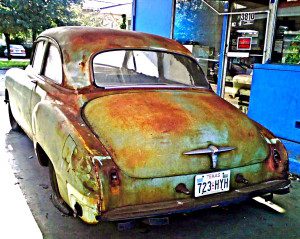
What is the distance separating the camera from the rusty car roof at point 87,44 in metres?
3.45

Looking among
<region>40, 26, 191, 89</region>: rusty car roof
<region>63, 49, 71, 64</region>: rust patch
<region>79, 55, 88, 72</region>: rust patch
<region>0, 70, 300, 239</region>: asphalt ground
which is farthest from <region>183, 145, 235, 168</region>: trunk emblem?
<region>63, 49, 71, 64</region>: rust patch

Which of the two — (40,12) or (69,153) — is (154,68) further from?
(40,12)

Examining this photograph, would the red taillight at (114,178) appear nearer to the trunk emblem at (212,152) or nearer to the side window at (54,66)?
the trunk emblem at (212,152)

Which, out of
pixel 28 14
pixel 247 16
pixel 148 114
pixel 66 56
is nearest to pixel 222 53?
pixel 247 16

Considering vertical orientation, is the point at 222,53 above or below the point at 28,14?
below

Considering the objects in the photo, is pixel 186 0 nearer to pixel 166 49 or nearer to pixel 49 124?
pixel 166 49

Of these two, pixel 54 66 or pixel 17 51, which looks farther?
pixel 17 51

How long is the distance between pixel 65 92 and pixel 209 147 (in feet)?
4.90

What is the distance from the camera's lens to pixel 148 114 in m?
3.04

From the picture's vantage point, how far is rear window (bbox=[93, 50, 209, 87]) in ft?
Result: 12.7

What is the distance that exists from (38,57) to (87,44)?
1283mm

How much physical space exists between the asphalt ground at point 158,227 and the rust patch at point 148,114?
768mm

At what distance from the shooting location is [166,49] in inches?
158

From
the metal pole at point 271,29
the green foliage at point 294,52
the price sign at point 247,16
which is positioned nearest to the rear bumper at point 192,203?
the green foliage at point 294,52
